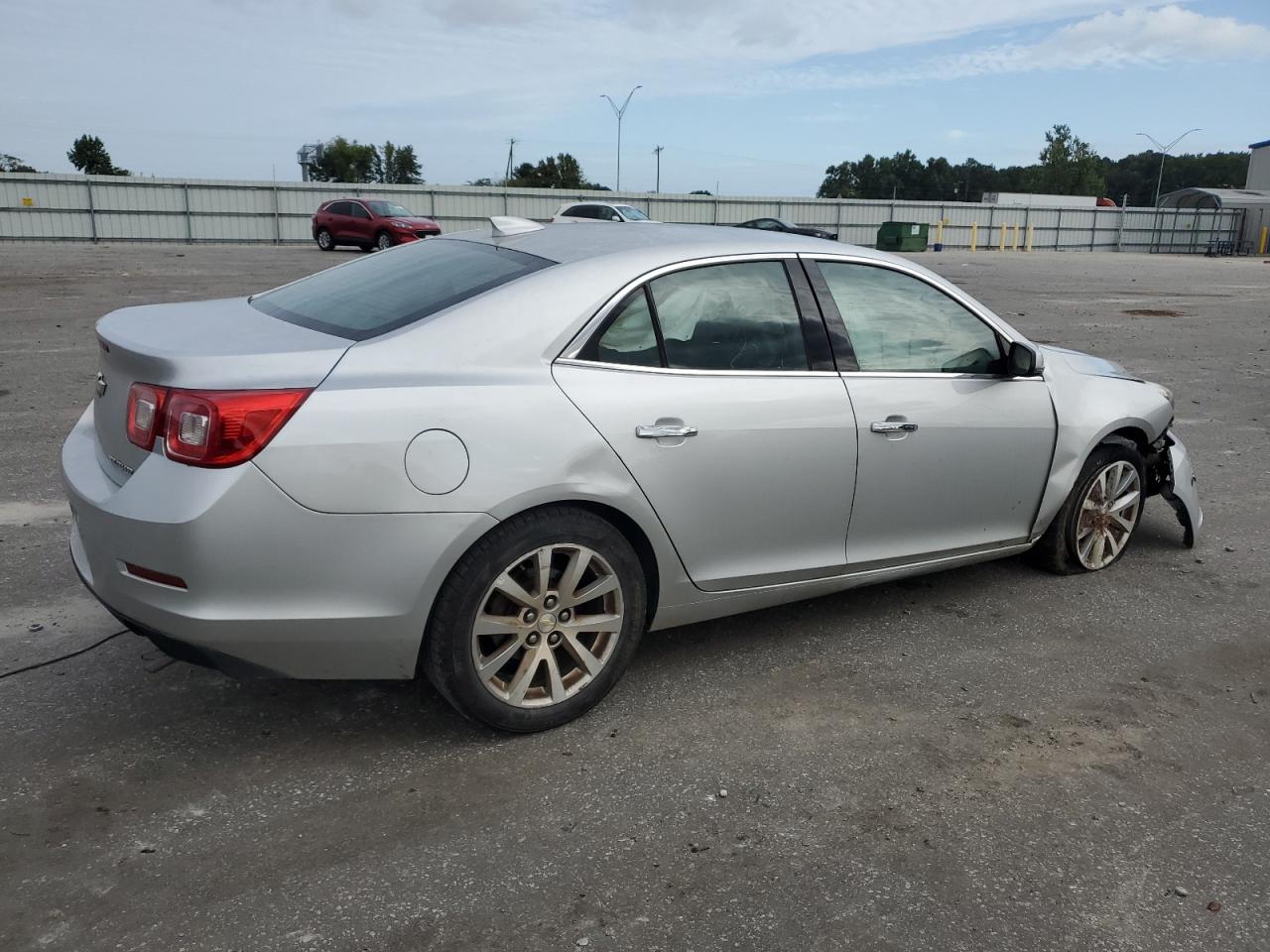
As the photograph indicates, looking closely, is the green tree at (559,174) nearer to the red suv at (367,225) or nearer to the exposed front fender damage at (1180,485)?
the red suv at (367,225)

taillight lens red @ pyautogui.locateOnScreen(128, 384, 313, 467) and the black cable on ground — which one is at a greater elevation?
taillight lens red @ pyautogui.locateOnScreen(128, 384, 313, 467)

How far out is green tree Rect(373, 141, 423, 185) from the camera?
385ft

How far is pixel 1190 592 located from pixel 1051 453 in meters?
1.03

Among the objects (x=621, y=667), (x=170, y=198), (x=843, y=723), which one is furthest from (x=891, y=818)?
(x=170, y=198)

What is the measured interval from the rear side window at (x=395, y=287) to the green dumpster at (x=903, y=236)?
1658 inches

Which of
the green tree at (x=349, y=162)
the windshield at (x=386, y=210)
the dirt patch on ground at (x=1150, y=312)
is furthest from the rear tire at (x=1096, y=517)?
the green tree at (x=349, y=162)

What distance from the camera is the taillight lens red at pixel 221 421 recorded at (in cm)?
283

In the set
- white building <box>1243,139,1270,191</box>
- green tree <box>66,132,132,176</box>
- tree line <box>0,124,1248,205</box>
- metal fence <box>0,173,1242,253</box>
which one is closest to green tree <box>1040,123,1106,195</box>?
tree line <box>0,124,1248,205</box>

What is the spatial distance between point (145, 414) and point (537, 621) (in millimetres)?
1262

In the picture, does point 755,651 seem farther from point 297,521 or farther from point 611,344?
point 297,521

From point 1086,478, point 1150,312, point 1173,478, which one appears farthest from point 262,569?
point 1150,312

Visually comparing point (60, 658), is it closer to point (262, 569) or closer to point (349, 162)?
point (262, 569)

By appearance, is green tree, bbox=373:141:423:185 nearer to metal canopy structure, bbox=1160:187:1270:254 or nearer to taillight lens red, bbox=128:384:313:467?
metal canopy structure, bbox=1160:187:1270:254

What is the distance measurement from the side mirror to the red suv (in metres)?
25.9
